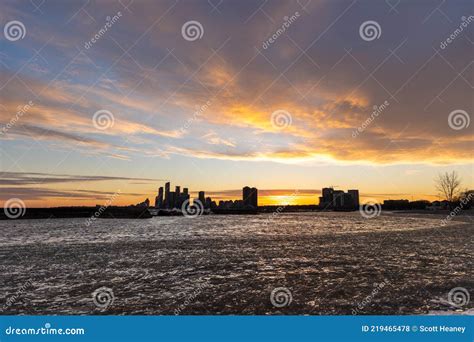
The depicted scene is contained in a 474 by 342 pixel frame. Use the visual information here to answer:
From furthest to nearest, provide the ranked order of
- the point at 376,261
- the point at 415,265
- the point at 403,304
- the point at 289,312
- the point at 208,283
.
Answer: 1. the point at 376,261
2. the point at 415,265
3. the point at 208,283
4. the point at 403,304
5. the point at 289,312

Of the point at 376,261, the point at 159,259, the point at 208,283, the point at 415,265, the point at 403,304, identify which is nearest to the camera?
the point at 403,304

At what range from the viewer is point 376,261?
2720cm

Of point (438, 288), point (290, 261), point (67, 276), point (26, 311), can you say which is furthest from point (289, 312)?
point (67, 276)

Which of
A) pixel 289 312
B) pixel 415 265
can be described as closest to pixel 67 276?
pixel 289 312

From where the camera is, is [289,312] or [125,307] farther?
[125,307]

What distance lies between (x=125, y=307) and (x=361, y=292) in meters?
11.8

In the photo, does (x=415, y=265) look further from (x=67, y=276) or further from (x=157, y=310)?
(x=67, y=276)

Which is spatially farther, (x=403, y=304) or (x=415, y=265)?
(x=415, y=265)

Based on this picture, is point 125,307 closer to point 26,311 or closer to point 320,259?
point 26,311

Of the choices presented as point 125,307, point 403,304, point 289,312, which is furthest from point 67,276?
point 403,304

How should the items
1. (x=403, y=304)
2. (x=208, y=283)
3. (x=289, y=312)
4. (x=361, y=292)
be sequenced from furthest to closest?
1. (x=208, y=283)
2. (x=361, y=292)
3. (x=403, y=304)
4. (x=289, y=312)

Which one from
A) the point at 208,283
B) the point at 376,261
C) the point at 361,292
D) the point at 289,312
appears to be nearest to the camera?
the point at 289,312

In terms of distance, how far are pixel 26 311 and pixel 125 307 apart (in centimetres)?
441

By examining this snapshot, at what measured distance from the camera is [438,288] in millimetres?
17188
